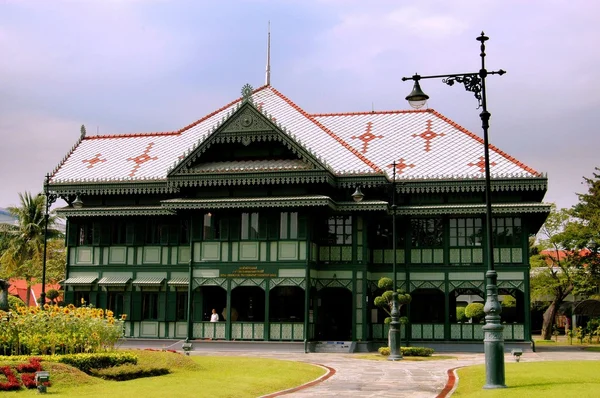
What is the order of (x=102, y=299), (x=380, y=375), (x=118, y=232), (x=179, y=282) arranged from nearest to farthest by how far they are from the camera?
(x=380, y=375), (x=179, y=282), (x=102, y=299), (x=118, y=232)

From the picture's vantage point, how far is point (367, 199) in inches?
1612

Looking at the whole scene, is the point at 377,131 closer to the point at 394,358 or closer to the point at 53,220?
the point at 394,358

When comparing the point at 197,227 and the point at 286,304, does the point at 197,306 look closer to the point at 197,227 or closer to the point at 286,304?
the point at 197,227

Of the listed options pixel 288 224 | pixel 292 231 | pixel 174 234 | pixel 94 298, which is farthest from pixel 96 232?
pixel 292 231

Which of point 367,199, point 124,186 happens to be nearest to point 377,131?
point 367,199

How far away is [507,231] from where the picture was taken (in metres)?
40.6

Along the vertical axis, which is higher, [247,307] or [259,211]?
[259,211]

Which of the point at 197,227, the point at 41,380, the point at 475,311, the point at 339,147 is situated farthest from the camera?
the point at 339,147

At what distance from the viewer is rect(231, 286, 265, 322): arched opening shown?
42.8 metres

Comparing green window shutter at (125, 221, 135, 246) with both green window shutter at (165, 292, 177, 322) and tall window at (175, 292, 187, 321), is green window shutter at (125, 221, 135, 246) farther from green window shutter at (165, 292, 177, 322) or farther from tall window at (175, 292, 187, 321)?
tall window at (175, 292, 187, 321)

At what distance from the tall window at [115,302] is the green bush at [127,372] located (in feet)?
63.8

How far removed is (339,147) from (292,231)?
18.5 ft

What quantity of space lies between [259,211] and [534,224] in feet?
46.4

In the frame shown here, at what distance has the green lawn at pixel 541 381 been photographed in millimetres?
18562
